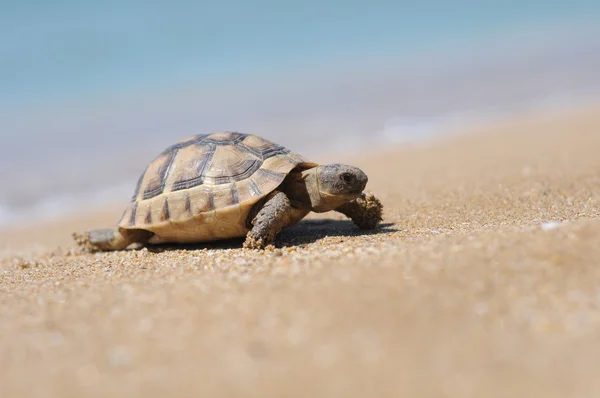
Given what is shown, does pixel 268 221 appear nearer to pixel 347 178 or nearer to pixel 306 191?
pixel 306 191

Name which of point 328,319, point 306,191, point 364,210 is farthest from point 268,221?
point 328,319

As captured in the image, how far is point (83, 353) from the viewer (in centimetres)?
290

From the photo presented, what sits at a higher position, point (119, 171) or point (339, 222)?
point (119, 171)

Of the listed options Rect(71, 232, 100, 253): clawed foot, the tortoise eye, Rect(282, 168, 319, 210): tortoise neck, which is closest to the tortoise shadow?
Rect(282, 168, 319, 210): tortoise neck

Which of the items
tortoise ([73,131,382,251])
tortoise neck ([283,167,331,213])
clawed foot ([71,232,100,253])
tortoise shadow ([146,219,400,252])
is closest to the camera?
tortoise ([73,131,382,251])

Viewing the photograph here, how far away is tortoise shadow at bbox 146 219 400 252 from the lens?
536cm

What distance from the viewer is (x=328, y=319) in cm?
298

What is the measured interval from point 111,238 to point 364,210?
2989 millimetres

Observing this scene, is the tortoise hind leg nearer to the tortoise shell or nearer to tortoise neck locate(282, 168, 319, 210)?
the tortoise shell

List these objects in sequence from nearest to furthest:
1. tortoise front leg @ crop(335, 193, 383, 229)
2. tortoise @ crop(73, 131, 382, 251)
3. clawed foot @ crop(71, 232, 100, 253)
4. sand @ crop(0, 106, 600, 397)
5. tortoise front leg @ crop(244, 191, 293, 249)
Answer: sand @ crop(0, 106, 600, 397) < tortoise front leg @ crop(244, 191, 293, 249) < tortoise @ crop(73, 131, 382, 251) < tortoise front leg @ crop(335, 193, 383, 229) < clawed foot @ crop(71, 232, 100, 253)

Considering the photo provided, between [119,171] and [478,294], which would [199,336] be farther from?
[119,171]

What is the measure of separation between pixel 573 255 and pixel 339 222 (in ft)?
11.1

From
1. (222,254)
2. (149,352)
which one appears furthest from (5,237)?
(149,352)

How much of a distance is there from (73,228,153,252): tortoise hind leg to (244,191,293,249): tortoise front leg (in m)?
1.56
